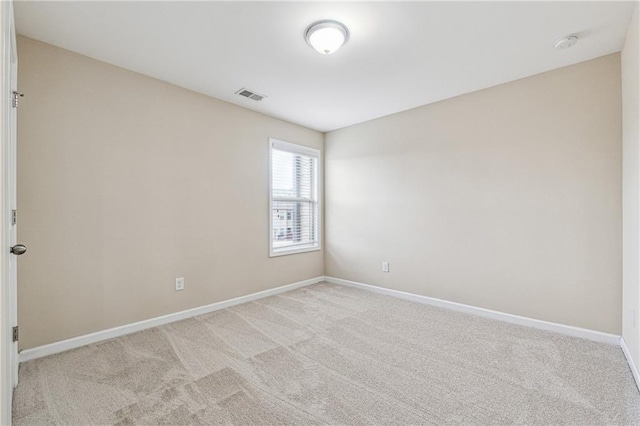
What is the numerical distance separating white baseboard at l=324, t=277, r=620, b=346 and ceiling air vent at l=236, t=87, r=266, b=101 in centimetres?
283

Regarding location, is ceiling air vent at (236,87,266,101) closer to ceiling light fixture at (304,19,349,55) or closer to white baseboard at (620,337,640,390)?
ceiling light fixture at (304,19,349,55)

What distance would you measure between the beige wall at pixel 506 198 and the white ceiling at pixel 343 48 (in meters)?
0.34

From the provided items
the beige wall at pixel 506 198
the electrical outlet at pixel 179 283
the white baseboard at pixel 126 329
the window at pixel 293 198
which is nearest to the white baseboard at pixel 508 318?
the beige wall at pixel 506 198

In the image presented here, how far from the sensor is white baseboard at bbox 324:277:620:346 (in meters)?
2.51

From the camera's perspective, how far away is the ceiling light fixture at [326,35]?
2.07 metres

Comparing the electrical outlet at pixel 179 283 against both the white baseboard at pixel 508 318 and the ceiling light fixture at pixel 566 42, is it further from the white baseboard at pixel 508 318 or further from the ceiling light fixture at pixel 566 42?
the ceiling light fixture at pixel 566 42

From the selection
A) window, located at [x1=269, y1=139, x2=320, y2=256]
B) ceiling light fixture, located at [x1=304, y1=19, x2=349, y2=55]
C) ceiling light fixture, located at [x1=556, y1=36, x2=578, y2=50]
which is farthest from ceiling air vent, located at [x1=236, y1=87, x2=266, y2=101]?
ceiling light fixture, located at [x1=556, y1=36, x2=578, y2=50]

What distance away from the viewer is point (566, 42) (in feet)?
7.39

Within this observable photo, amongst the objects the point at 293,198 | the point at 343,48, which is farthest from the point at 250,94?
the point at 293,198

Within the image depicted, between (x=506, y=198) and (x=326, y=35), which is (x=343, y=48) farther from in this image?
(x=506, y=198)

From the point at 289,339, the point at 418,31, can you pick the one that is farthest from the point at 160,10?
the point at 289,339

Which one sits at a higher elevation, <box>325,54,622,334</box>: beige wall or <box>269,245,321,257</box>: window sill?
<box>325,54,622,334</box>: beige wall

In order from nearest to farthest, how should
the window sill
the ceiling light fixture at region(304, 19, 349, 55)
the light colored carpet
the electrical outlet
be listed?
the light colored carpet
the ceiling light fixture at region(304, 19, 349, 55)
the electrical outlet
the window sill

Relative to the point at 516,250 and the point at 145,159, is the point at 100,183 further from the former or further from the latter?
the point at 516,250
